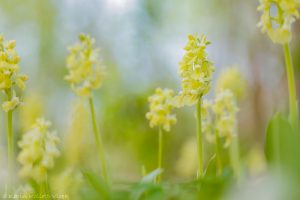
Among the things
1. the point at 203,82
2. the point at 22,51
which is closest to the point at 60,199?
the point at 203,82

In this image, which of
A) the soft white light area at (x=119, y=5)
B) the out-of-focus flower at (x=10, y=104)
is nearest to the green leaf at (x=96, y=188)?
the out-of-focus flower at (x=10, y=104)

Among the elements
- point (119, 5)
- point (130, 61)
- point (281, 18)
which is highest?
point (119, 5)

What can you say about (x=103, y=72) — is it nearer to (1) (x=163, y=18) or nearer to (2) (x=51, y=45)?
(2) (x=51, y=45)


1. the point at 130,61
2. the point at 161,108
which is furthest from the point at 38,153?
the point at 130,61

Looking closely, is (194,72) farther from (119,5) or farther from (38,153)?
(119,5)

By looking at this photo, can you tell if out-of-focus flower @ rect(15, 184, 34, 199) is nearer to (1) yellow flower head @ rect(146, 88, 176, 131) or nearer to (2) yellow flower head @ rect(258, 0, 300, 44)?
(1) yellow flower head @ rect(146, 88, 176, 131)

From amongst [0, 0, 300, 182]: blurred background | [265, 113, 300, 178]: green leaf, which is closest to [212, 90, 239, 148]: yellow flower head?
[265, 113, 300, 178]: green leaf
